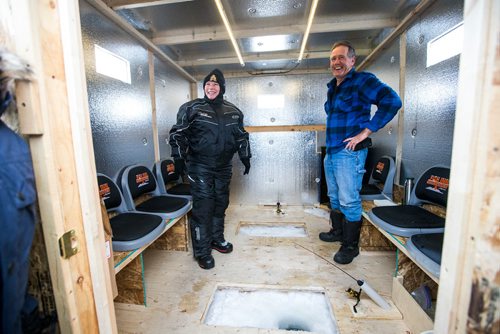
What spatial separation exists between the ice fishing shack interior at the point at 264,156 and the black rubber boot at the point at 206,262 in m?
0.05

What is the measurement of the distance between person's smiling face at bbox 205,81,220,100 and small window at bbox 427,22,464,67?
5.22ft

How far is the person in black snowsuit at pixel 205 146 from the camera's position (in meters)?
1.80

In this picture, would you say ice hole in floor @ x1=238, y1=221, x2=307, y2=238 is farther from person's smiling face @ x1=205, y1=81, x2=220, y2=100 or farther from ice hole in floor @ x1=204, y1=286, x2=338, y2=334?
person's smiling face @ x1=205, y1=81, x2=220, y2=100

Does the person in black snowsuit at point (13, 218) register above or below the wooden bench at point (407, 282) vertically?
above

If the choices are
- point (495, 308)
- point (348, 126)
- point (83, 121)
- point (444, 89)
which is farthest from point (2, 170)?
point (444, 89)

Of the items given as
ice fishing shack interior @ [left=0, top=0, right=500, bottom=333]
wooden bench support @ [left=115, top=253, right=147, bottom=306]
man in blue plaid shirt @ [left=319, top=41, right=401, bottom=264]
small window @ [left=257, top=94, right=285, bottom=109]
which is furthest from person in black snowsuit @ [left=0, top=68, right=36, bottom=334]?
small window @ [left=257, top=94, right=285, bottom=109]

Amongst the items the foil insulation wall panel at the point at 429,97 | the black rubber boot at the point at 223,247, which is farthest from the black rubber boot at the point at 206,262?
the foil insulation wall panel at the point at 429,97

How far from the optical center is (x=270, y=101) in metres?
3.57

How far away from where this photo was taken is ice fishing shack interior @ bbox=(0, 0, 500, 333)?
0.57 m

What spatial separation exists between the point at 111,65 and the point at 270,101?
7.17ft

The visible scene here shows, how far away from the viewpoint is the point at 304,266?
1.84 metres

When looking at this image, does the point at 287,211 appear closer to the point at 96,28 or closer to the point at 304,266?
the point at 304,266

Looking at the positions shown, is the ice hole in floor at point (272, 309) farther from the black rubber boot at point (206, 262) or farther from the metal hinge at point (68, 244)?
the metal hinge at point (68, 244)

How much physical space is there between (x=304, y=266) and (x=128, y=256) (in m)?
1.25
